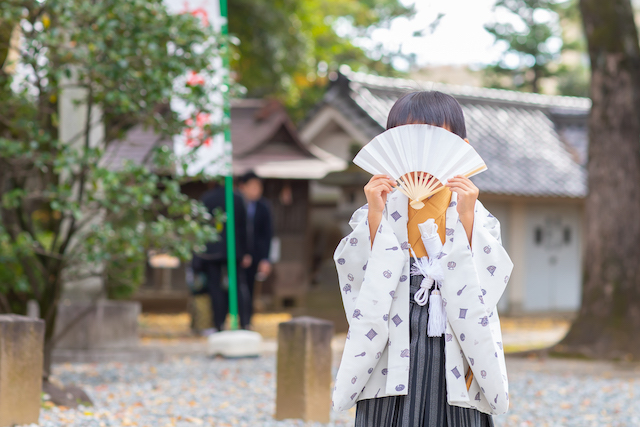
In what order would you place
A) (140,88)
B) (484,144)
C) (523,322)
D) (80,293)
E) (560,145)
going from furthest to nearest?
(560,145)
(484,144)
(523,322)
(80,293)
(140,88)

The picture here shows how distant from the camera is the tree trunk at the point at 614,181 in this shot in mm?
8109

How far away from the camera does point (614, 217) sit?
8.18 metres

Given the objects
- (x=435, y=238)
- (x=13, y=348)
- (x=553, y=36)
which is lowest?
(x=13, y=348)

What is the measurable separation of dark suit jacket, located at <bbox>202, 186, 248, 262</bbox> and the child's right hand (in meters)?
6.54

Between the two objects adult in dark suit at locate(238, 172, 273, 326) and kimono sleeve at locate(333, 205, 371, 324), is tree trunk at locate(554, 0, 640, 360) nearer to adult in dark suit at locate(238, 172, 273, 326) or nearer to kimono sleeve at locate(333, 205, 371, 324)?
adult in dark suit at locate(238, 172, 273, 326)

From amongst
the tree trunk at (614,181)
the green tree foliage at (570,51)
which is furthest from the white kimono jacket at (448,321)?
the green tree foliage at (570,51)

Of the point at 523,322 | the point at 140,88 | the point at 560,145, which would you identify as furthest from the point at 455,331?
the point at 560,145

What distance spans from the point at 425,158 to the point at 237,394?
391cm

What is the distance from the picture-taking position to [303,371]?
4.86m

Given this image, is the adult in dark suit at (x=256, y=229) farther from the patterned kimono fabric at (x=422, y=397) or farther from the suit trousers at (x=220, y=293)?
the patterned kimono fabric at (x=422, y=397)

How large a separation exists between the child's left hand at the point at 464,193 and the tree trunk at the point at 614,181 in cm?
608

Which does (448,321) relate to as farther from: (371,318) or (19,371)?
(19,371)

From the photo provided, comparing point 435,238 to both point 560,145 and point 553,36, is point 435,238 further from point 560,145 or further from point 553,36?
point 553,36

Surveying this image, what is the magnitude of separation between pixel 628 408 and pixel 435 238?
3989mm
